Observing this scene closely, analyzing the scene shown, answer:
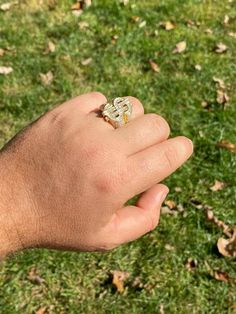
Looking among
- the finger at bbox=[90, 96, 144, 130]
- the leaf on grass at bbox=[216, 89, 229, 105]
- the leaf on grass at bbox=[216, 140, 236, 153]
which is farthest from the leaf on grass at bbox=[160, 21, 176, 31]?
the finger at bbox=[90, 96, 144, 130]

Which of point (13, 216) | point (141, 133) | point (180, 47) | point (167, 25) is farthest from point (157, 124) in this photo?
point (167, 25)

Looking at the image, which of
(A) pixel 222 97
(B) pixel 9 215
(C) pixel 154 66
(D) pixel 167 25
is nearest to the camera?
(B) pixel 9 215

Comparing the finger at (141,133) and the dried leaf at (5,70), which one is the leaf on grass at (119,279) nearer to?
the finger at (141,133)

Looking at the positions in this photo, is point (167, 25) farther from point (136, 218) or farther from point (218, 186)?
point (136, 218)

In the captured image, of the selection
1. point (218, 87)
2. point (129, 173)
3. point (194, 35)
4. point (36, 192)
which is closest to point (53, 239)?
point (36, 192)

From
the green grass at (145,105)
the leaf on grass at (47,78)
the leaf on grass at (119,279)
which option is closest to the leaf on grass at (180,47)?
the green grass at (145,105)

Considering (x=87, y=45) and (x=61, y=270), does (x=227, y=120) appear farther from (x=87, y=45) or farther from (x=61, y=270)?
(x=61, y=270)

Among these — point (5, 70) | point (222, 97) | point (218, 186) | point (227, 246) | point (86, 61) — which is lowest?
point (227, 246)
